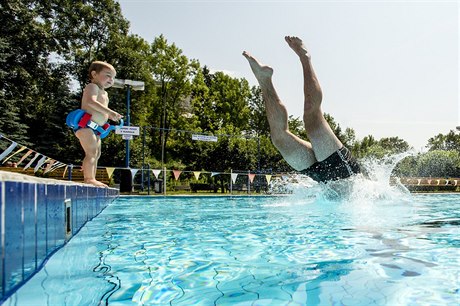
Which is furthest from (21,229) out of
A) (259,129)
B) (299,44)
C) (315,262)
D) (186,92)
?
(259,129)

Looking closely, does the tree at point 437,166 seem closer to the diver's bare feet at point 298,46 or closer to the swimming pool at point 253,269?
the diver's bare feet at point 298,46

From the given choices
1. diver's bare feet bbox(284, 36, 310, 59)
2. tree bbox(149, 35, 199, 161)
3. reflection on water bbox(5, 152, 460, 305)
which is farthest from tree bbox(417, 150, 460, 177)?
reflection on water bbox(5, 152, 460, 305)

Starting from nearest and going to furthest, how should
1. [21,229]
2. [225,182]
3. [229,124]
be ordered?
1. [21,229]
2. [225,182]
3. [229,124]

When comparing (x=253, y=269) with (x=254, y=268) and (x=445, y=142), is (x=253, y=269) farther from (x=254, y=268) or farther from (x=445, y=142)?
(x=445, y=142)

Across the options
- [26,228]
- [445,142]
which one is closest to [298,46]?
[26,228]

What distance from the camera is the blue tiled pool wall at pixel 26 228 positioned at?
1194 millimetres

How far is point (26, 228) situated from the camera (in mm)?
1493

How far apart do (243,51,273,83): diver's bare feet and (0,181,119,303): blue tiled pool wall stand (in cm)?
439

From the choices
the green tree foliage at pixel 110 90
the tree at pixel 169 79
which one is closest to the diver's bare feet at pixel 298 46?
the green tree foliage at pixel 110 90

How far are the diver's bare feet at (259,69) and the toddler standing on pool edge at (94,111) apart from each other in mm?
2166

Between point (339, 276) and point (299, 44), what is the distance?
510 cm

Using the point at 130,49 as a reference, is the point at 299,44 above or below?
below

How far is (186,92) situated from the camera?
102 feet

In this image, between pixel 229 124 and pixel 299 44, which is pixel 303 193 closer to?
pixel 299 44
